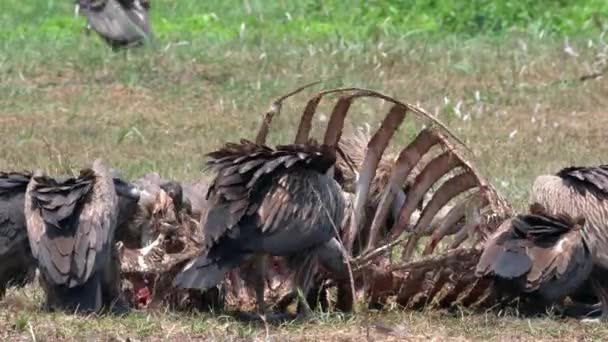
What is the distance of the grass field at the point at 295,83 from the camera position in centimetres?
1188

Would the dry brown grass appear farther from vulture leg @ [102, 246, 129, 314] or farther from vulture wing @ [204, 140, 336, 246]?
vulture leg @ [102, 246, 129, 314]

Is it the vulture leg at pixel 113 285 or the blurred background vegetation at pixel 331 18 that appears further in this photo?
the blurred background vegetation at pixel 331 18

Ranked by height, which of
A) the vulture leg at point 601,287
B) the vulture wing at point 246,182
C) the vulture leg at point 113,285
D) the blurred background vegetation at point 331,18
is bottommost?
the vulture leg at point 113,285

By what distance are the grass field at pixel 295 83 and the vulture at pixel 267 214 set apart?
111 inches

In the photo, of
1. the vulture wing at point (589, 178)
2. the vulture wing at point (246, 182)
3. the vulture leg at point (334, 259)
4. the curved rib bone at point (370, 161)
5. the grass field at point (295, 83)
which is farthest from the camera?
the grass field at point (295, 83)

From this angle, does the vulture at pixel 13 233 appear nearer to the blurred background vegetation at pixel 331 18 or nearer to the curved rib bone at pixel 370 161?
the curved rib bone at pixel 370 161

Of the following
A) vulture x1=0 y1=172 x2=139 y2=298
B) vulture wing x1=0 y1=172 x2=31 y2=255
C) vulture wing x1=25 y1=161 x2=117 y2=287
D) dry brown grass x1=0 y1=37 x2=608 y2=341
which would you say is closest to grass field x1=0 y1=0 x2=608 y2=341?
dry brown grass x1=0 y1=37 x2=608 y2=341

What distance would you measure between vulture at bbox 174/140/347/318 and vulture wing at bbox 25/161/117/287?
0.39 meters

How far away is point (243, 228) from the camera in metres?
6.46

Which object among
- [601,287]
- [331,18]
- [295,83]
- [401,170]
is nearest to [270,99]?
[295,83]

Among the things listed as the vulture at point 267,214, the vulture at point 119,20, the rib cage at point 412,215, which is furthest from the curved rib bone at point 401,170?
the vulture at point 119,20

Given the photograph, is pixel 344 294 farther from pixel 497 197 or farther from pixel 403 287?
pixel 497 197

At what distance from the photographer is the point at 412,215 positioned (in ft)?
24.6

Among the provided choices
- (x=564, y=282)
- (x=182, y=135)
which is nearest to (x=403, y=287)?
(x=564, y=282)
